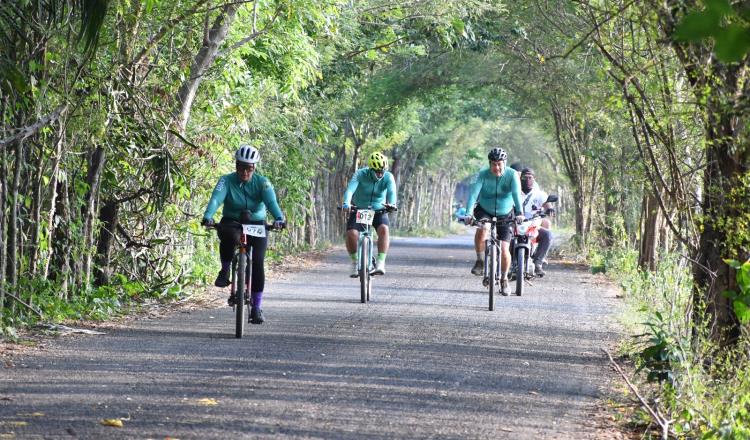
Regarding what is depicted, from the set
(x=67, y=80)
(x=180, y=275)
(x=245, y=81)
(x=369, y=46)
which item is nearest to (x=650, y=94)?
(x=67, y=80)

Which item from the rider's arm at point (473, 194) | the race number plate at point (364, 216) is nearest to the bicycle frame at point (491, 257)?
the rider's arm at point (473, 194)

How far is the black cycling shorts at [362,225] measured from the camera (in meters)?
15.5

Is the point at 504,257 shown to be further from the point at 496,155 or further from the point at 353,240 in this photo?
the point at 353,240

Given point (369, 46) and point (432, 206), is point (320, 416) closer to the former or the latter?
point (369, 46)

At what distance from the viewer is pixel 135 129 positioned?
1348 centimetres

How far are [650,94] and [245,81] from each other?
958 cm

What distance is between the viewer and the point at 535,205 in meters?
17.8

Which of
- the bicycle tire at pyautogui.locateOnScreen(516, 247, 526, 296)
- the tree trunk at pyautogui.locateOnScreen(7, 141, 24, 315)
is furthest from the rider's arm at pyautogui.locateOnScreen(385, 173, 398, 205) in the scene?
the tree trunk at pyautogui.locateOnScreen(7, 141, 24, 315)

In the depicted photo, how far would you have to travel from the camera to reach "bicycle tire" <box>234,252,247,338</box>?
11086mm

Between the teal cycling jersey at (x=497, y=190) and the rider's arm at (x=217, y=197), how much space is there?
4568 millimetres

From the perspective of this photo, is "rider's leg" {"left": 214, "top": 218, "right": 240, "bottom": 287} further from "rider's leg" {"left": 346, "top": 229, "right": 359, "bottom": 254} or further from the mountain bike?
the mountain bike

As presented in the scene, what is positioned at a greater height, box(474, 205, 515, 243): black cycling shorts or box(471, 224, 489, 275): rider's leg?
box(474, 205, 515, 243): black cycling shorts

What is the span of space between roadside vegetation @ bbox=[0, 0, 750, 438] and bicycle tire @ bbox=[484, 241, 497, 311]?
188 centimetres

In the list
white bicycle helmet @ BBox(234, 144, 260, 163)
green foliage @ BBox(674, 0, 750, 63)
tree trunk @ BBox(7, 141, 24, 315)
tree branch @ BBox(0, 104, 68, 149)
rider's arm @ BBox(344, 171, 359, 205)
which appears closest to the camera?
green foliage @ BBox(674, 0, 750, 63)
